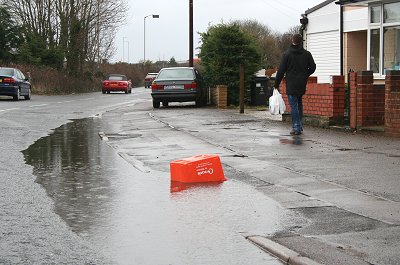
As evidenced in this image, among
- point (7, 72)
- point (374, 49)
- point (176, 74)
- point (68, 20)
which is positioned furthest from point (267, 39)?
point (374, 49)

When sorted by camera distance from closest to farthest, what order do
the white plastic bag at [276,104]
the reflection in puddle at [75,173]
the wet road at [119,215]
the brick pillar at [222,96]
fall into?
the wet road at [119,215] < the reflection in puddle at [75,173] < the white plastic bag at [276,104] < the brick pillar at [222,96]

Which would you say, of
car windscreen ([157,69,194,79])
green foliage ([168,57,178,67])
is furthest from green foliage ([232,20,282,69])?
car windscreen ([157,69,194,79])

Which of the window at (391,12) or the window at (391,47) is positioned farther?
the window at (391,47)

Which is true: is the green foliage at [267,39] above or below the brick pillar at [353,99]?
above

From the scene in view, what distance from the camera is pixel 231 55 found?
2553 cm

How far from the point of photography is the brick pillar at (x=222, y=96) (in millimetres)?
25516

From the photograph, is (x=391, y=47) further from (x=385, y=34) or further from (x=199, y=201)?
(x=199, y=201)

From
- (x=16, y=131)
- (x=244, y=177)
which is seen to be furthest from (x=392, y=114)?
(x=16, y=131)

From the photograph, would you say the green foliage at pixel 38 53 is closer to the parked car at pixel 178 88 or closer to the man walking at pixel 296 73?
the parked car at pixel 178 88

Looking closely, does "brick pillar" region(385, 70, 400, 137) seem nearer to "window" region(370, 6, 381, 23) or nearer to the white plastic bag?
the white plastic bag

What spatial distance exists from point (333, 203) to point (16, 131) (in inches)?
412

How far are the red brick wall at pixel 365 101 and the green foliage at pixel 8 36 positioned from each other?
42322 millimetres

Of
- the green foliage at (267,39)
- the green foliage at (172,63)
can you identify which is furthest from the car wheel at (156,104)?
the green foliage at (172,63)

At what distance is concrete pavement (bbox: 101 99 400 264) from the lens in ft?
19.2
